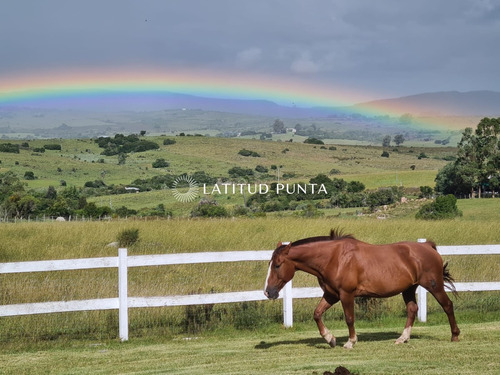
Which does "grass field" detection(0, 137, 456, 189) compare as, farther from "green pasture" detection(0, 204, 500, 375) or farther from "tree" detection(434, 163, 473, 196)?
"green pasture" detection(0, 204, 500, 375)

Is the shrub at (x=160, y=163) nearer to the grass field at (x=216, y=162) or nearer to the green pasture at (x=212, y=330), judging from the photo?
the grass field at (x=216, y=162)

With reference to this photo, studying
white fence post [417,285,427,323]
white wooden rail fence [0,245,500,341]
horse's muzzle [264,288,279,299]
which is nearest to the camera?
horse's muzzle [264,288,279,299]

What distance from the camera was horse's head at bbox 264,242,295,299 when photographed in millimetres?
11258

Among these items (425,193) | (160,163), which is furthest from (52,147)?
(425,193)

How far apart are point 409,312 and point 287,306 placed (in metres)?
3.04

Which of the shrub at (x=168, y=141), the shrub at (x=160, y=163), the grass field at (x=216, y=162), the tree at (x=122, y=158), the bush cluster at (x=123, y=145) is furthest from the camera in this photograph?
the shrub at (x=168, y=141)

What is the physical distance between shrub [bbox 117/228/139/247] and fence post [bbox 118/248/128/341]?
10.9 metres

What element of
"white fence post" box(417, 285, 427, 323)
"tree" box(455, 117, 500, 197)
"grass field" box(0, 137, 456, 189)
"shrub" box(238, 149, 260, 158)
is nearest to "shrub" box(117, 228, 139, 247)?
"white fence post" box(417, 285, 427, 323)

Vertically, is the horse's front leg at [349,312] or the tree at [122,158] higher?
the horse's front leg at [349,312]

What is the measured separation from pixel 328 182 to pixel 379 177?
15.7m

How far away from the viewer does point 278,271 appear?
37.4ft

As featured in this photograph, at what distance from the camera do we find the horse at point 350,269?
37.6 ft

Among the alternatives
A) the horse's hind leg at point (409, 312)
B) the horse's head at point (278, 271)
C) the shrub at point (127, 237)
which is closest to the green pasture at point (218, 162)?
the shrub at point (127, 237)

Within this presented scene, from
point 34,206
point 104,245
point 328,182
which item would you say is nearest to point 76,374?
point 104,245
